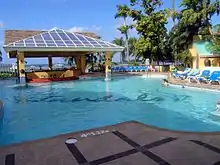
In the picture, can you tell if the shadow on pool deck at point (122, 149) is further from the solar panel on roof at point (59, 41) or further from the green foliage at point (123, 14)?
the green foliage at point (123, 14)

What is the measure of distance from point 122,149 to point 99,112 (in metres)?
5.82

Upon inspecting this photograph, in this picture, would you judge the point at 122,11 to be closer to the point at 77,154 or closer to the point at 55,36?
the point at 55,36

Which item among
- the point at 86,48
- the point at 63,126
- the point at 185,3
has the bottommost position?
the point at 63,126

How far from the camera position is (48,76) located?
24594 mm

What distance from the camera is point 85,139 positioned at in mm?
5613

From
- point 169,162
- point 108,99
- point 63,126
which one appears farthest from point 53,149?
point 108,99

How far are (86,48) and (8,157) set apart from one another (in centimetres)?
1808

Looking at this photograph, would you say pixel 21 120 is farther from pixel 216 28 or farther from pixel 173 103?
pixel 216 28

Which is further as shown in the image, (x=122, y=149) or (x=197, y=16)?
(x=197, y=16)

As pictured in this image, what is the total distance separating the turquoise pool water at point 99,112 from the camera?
8.41 m

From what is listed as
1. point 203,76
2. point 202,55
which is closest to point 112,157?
point 203,76

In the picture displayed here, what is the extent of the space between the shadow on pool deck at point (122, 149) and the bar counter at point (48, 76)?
61.0ft

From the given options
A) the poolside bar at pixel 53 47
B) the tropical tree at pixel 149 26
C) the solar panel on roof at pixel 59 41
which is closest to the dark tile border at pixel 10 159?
the poolside bar at pixel 53 47

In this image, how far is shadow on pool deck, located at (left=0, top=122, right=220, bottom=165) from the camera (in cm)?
441
